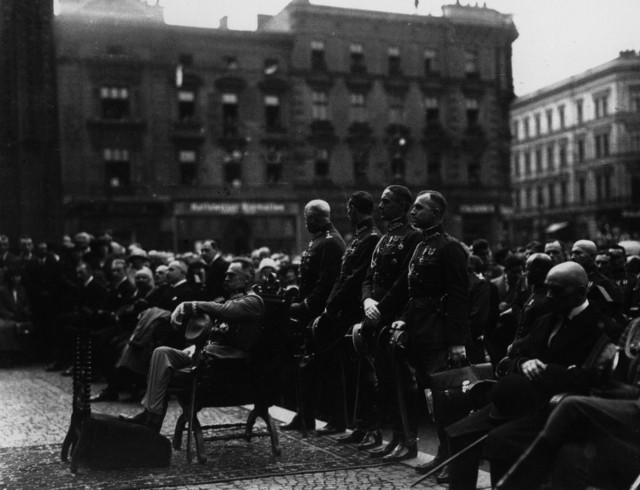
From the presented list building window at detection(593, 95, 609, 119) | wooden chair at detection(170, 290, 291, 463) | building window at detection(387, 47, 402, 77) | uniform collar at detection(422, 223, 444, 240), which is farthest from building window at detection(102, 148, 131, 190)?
uniform collar at detection(422, 223, 444, 240)

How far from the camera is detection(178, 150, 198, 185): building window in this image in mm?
40875

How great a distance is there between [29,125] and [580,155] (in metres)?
42.4

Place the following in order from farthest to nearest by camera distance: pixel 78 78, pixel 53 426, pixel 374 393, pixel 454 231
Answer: pixel 454 231 → pixel 78 78 → pixel 53 426 → pixel 374 393

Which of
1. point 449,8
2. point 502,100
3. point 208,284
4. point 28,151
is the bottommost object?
point 208,284

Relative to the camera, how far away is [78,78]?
126 ft

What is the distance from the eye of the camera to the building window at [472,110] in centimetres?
4694

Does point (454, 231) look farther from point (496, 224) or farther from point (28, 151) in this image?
point (28, 151)

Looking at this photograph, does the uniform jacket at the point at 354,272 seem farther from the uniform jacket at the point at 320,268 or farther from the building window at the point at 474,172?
the building window at the point at 474,172

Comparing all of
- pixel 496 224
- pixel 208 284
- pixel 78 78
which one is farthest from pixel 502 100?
pixel 208 284

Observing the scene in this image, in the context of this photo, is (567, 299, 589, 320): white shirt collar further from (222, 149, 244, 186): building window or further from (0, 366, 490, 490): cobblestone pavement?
A: (222, 149, 244, 186): building window

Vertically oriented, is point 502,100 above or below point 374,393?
above

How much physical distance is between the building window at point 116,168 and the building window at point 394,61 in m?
13.8

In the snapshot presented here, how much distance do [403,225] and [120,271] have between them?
6.93 m

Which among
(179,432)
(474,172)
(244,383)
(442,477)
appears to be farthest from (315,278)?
(474,172)
